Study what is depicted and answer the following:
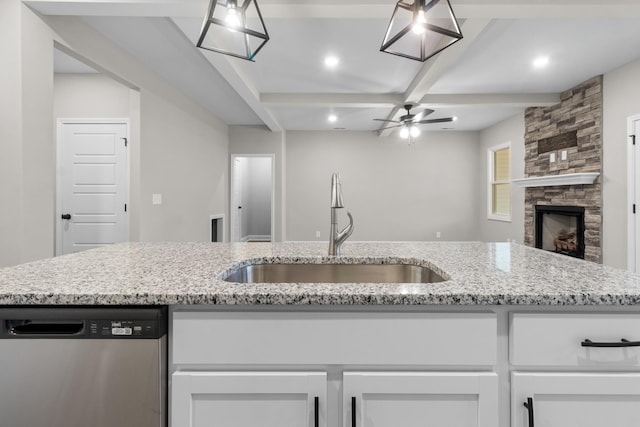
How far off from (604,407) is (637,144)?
4.09 metres

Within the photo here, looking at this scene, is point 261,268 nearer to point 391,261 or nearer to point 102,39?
point 391,261

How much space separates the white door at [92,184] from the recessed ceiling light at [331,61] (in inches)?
98.9

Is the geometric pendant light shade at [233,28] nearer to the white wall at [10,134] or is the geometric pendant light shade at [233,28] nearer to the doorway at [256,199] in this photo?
the white wall at [10,134]

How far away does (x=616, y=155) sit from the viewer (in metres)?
3.95

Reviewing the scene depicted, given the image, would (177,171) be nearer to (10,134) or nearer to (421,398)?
(10,134)

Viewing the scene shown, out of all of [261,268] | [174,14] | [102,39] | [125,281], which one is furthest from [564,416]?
[102,39]

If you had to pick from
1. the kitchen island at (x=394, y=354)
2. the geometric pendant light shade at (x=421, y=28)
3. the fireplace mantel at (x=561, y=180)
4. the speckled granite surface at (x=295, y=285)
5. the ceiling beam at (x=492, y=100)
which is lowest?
the kitchen island at (x=394, y=354)

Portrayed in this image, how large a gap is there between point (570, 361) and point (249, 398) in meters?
0.82

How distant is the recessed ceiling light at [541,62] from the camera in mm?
3662

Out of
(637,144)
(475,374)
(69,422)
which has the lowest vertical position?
(69,422)

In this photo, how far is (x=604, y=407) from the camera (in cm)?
87

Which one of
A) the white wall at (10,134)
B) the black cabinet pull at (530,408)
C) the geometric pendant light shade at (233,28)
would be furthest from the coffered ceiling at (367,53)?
the black cabinet pull at (530,408)

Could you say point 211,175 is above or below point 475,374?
above

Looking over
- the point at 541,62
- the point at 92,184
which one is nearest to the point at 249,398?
the point at 92,184
